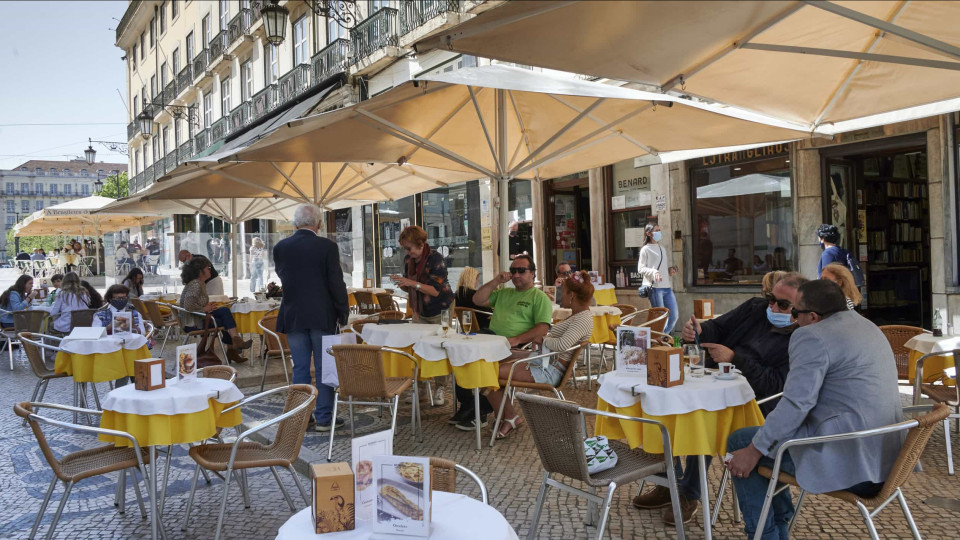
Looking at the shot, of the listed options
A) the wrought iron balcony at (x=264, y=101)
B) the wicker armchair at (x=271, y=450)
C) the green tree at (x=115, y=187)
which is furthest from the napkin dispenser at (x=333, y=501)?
the green tree at (x=115, y=187)

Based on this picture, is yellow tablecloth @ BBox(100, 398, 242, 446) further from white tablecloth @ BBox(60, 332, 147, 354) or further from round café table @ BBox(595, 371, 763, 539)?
white tablecloth @ BBox(60, 332, 147, 354)

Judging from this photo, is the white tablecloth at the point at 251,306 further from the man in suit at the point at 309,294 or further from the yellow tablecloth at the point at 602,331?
the yellow tablecloth at the point at 602,331

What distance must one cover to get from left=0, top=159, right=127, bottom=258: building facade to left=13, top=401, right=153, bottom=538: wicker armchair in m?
122

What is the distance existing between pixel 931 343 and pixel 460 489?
386cm

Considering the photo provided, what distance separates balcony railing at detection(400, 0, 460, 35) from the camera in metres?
15.9

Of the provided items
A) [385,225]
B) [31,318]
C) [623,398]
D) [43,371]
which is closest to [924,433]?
[623,398]

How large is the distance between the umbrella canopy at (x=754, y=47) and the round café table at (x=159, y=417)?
7.78 feet

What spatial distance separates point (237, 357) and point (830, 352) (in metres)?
8.92

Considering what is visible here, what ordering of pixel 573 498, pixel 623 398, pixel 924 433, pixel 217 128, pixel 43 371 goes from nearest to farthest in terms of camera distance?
pixel 924 433 < pixel 623 398 < pixel 573 498 < pixel 43 371 < pixel 217 128

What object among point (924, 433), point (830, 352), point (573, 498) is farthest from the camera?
point (573, 498)

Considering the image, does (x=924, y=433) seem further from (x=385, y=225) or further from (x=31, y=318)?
(x=385, y=225)

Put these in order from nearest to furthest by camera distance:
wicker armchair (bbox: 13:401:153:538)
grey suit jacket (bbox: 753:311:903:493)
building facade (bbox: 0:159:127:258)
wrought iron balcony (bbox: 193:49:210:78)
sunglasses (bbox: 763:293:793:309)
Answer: grey suit jacket (bbox: 753:311:903:493)
wicker armchair (bbox: 13:401:153:538)
sunglasses (bbox: 763:293:793:309)
wrought iron balcony (bbox: 193:49:210:78)
building facade (bbox: 0:159:127:258)

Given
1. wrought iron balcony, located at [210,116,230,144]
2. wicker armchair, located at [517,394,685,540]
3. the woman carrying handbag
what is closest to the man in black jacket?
wicker armchair, located at [517,394,685,540]

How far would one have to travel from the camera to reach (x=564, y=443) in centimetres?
354
